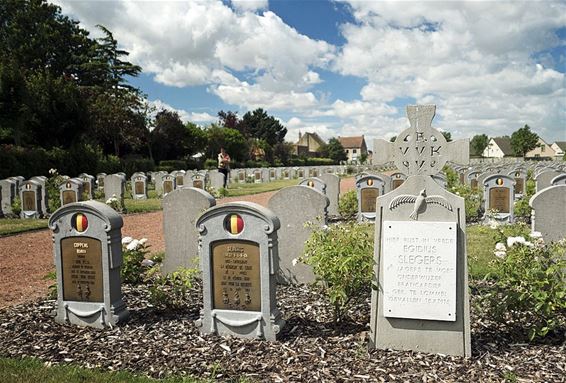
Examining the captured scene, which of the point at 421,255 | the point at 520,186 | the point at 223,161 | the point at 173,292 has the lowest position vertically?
the point at 173,292

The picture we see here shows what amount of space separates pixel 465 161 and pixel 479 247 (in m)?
5.36

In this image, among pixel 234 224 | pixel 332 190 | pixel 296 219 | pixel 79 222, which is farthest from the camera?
pixel 332 190

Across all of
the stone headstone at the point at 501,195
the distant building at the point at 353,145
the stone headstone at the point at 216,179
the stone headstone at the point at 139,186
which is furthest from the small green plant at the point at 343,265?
the distant building at the point at 353,145

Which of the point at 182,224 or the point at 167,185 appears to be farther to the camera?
the point at 167,185

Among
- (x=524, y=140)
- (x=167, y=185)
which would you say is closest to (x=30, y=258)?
(x=167, y=185)

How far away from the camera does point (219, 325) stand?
5281 millimetres

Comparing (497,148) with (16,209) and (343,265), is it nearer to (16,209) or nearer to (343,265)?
(16,209)

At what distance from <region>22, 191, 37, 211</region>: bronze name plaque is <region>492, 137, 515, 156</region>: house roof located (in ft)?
386

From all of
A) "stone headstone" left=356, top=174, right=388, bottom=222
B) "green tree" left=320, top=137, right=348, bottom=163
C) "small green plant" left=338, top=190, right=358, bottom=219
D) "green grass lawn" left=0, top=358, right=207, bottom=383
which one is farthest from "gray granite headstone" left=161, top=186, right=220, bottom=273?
"green tree" left=320, top=137, right=348, bottom=163

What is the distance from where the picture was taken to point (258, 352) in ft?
15.6

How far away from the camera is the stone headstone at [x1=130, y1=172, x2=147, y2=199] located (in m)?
22.4

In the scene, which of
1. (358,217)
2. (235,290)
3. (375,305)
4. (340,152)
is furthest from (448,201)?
(340,152)

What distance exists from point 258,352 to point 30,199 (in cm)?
1366

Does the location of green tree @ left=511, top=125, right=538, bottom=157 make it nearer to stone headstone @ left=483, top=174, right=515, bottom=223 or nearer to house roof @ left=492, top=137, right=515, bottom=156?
house roof @ left=492, top=137, right=515, bottom=156
